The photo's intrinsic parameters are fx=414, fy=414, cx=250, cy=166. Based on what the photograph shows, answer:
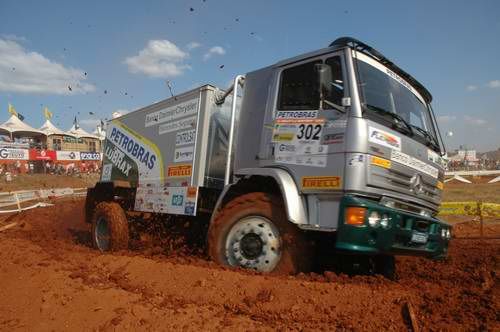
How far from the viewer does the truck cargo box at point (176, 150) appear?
20.2 feet

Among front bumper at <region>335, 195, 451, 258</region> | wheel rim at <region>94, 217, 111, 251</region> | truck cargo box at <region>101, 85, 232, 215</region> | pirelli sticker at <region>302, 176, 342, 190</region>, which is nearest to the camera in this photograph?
front bumper at <region>335, 195, 451, 258</region>

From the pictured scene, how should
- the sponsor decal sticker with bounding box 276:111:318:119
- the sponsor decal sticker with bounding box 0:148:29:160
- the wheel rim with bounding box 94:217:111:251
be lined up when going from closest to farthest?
the sponsor decal sticker with bounding box 276:111:318:119
the wheel rim with bounding box 94:217:111:251
the sponsor decal sticker with bounding box 0:148:29:160

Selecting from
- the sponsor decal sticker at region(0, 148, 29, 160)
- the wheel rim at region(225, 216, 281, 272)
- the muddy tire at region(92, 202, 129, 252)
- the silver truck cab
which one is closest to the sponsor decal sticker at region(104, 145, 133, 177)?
the muddy tire at region(92, 202, 129, 252)

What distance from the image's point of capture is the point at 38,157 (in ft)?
117

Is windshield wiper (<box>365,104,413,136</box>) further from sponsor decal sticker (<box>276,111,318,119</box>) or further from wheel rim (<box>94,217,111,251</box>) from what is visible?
wheel rim (<box>94,217,111,251</box>)

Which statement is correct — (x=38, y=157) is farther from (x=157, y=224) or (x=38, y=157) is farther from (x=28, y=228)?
(x=157, y=224)

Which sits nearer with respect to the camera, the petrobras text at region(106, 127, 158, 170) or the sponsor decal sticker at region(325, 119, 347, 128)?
the sponsor decal sticker at region(325, 119, 347, 128)

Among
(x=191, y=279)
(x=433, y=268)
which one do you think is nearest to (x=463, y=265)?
(x=433, y=268)

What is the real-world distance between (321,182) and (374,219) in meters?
0.70

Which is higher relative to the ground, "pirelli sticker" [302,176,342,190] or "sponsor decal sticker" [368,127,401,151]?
"sponsor decal sticker" [368,127,401,151]

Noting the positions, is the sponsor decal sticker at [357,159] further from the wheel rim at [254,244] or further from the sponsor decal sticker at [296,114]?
the wheel rim at [254,244]

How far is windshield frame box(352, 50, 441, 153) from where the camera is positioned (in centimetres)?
447

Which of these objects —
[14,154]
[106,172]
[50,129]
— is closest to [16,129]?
[50,129]

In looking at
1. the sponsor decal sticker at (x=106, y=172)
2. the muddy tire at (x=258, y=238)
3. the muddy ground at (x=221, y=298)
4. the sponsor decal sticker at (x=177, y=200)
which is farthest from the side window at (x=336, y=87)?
the sponsor decal sticker at (x=106, y=172)
